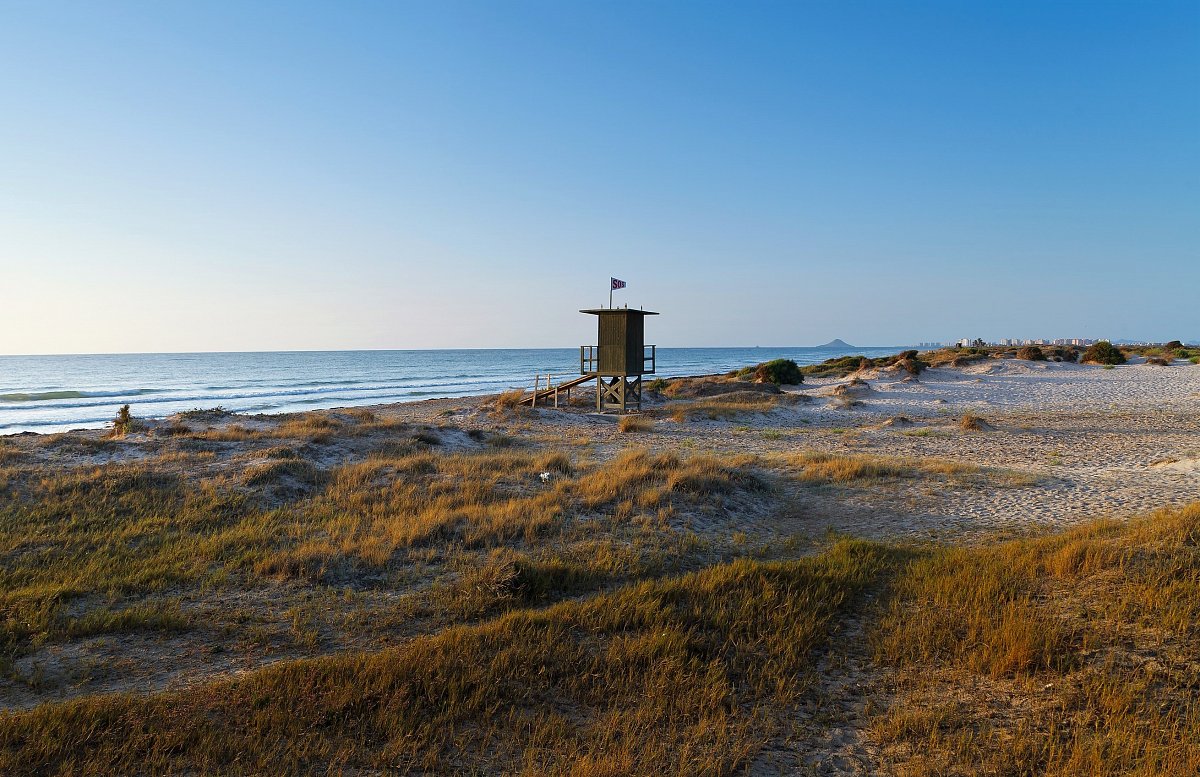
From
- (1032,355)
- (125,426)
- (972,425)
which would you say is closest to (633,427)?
(972,425)

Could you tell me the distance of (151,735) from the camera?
14.5 ft

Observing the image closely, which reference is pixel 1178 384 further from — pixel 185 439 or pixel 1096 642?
pixel 185 439

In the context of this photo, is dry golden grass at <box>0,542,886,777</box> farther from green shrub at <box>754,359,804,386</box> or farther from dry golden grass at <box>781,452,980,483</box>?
green shrub at <box>754,359,804,386</box>

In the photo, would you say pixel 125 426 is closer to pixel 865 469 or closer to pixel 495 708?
pixel 495 708

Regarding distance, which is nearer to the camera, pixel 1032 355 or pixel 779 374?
pixel 779 374

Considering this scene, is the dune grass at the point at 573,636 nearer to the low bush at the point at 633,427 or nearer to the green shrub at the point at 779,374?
the low bush at the point at 633,427

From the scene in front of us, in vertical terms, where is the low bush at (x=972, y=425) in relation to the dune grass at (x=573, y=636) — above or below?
above

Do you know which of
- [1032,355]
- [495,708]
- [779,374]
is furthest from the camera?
[1032,355]

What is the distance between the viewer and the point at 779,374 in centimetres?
4466

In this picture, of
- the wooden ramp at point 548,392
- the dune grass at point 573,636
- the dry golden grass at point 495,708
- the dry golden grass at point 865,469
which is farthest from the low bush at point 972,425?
the dry golden grass at point 495,708

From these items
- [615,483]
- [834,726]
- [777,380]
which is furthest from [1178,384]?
[834,726]

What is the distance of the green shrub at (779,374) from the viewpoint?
145 feet

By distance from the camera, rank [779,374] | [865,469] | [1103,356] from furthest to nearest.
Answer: [1103,356]
[779,374]
[865,469]

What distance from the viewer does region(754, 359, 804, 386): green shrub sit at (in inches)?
1746
